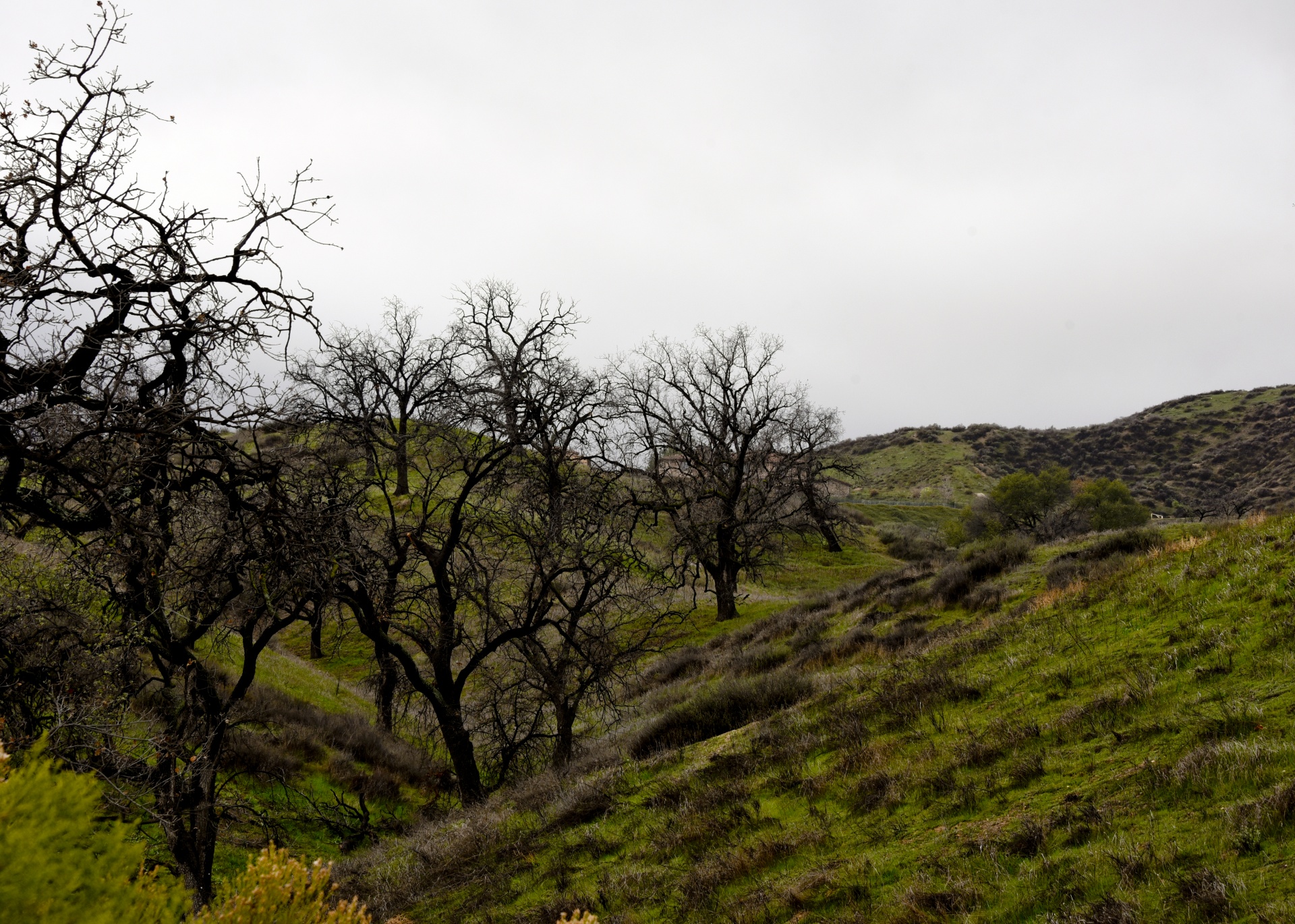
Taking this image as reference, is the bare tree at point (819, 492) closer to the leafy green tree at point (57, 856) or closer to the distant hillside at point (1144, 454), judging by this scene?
the distant hillside at point (1144, 454)

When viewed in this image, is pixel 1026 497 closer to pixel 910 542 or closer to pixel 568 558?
pixel 910 542

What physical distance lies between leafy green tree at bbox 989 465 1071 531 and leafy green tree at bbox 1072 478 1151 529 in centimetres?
192

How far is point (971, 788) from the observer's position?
19.2 ft

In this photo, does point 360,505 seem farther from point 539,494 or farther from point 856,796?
point 539,494

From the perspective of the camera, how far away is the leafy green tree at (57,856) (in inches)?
77.3

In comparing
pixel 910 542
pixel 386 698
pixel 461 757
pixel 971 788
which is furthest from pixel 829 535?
pixel 971 788

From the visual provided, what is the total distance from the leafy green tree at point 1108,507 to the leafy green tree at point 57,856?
42.8 m

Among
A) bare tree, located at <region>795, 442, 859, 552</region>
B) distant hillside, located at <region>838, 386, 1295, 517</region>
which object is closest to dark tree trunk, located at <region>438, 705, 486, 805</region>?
bare tree, located at <region>795, 442, 859, 552</region>

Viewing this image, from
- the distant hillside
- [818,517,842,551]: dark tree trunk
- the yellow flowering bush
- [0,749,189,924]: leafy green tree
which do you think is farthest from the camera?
the distant hillside

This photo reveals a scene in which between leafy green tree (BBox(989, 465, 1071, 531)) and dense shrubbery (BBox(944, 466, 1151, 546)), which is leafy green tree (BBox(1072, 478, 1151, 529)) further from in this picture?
leafy green tree (BBox(989, 465, 1071, 531))

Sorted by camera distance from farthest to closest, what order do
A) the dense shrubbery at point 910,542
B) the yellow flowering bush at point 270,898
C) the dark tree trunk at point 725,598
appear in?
the dense shrubbery at point 910,542 → the dark tree trunk at point 725,598 → the yellow flowering bush at point 270,898

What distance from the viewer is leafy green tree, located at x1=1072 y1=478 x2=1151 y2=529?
38.2 m

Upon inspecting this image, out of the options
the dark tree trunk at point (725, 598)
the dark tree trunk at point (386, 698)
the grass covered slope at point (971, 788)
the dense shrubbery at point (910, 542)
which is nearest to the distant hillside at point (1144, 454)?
the dense shrubbery at point (910, 542)

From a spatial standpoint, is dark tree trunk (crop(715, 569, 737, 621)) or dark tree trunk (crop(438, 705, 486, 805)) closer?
dark tree trunk (crop(438, 705, 486, 805))
